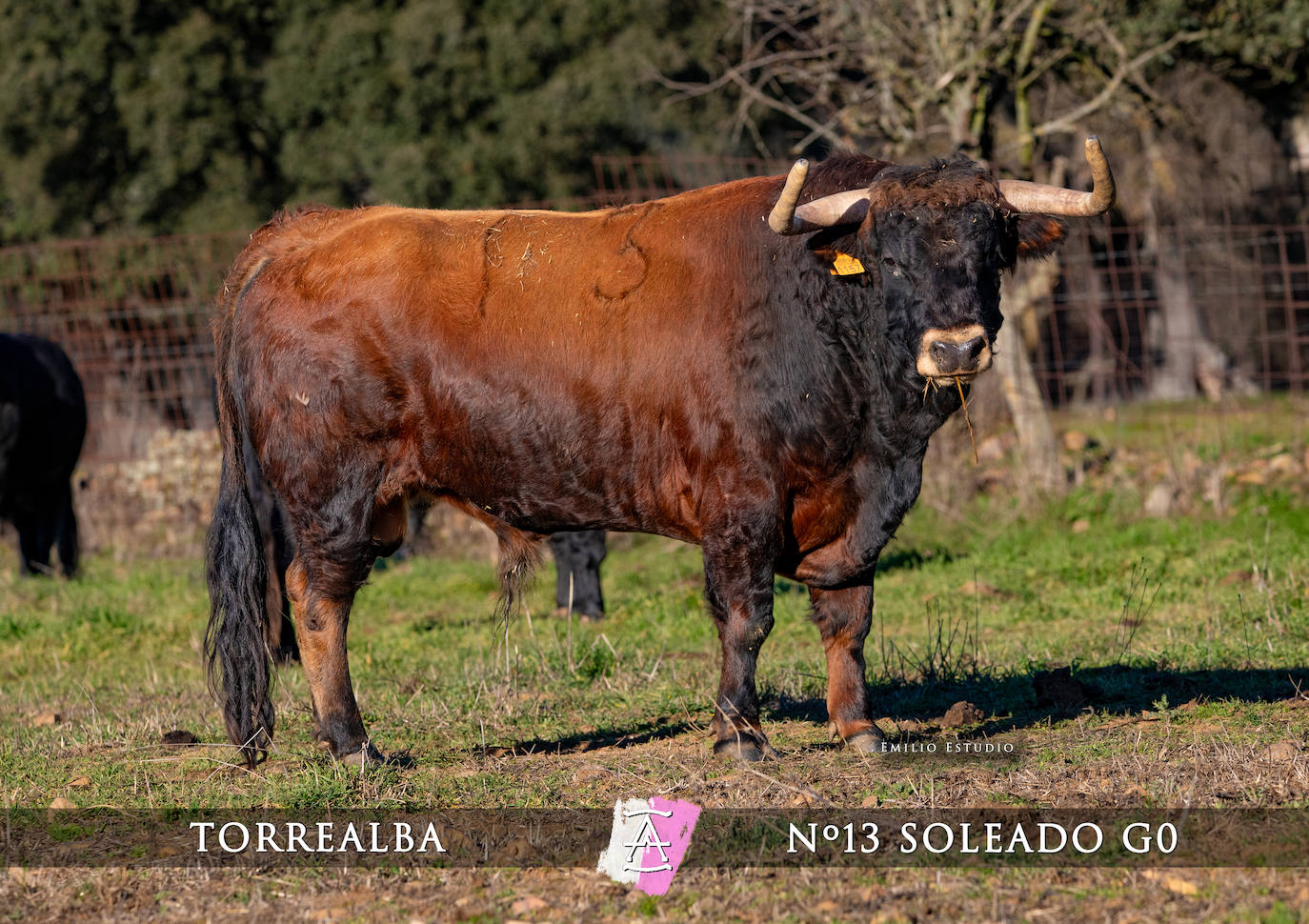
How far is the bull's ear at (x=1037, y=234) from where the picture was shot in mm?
5453

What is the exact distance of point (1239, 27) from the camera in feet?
42.7

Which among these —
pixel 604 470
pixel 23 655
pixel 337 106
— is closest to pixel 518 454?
pixel 604 470

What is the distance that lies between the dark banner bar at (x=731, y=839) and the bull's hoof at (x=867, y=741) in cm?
81

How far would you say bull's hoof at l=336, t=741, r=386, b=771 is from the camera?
5.29 m

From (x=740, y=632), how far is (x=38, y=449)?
883 centimetres

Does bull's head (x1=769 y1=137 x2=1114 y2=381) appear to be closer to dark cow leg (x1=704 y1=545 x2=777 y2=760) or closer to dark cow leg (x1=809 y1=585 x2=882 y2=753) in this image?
dark cow leg (x1=704 y1=545 x2=777 y2=760)

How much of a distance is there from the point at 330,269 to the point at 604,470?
4.72 feet

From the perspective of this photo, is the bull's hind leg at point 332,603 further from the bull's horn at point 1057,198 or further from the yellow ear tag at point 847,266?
the bull's horn at point 1057,198

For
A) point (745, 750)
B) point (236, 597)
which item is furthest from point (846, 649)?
point (236, 597)

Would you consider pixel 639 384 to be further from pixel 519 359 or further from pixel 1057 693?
pixel 1057 693

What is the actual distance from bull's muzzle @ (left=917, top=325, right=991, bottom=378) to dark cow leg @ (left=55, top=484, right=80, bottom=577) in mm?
9410

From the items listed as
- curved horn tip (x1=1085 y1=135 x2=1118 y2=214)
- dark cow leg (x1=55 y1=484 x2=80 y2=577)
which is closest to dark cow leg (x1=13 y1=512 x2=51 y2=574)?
dark cow leg (x1=55 y1=484 x2=80 y2=577)

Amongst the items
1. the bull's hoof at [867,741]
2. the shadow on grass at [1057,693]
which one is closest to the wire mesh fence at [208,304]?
the shadow on grass at [1057,693]

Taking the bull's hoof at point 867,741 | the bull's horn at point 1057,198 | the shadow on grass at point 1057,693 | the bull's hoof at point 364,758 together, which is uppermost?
the bull's horn at point 1057,198
